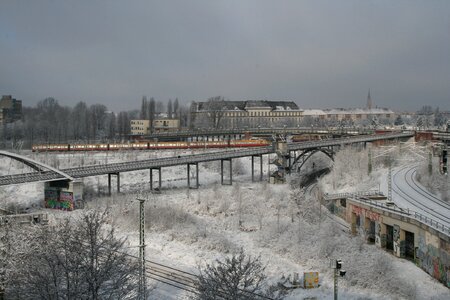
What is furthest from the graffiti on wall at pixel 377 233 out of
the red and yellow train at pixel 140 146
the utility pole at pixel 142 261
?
the red and yellow train at pixel 140 146

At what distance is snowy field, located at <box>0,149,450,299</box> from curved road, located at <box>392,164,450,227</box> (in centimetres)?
284

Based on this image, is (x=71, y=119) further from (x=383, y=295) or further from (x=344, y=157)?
(x=383, y=295)

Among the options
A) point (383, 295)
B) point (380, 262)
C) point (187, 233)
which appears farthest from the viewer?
point (187, 233)

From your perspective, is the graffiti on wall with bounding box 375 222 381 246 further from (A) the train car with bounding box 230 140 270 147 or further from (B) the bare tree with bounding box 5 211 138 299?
(A) the train car with bounding box 230 140 270 147

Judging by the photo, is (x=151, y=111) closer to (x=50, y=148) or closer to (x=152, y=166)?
(x=50, y=148)

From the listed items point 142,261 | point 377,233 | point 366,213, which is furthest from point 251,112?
point 142,261

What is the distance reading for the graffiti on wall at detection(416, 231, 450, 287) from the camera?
92.0 ft

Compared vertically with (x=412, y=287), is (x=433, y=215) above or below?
above

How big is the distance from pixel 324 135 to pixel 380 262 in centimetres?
8113

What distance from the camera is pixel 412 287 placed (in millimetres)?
27047

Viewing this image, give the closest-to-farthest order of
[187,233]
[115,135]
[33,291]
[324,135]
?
1. [33,291]
2. [187,233]
3. [324,135]
4. [115,135]

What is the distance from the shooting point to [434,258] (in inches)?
1164

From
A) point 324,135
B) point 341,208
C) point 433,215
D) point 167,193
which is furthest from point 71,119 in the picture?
point 433,215

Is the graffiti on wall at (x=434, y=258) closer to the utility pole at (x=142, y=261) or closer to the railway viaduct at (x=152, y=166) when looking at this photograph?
the utility pole at (x=142, y=261)
